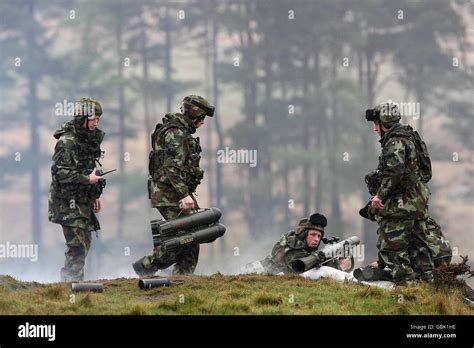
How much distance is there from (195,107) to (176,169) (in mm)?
1112

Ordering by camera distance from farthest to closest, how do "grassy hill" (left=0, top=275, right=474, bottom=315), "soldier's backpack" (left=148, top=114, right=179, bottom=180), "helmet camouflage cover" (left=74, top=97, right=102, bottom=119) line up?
"helmet camouflage cover" (left=74, top=97, right=102, bottom=119) < "soldier's backpack" (left=148, top=114, right=179, bottom=180) < "grassy hill" (left=0, top=275, right=474, bottom=315)

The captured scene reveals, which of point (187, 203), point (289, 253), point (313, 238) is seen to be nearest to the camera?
point (187, 203)

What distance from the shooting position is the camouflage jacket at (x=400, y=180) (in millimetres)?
18094

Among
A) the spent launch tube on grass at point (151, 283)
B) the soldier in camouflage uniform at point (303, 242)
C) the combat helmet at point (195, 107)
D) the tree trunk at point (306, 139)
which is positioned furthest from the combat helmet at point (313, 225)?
the tree trunk at point (306, 139)

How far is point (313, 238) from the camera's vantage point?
1973 centimetres

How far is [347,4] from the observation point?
42844 mm

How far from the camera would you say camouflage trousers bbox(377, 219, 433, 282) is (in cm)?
1828

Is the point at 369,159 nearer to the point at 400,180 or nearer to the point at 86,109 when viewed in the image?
the point at 86,109

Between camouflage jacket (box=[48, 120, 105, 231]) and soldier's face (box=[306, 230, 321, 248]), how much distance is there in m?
4.14

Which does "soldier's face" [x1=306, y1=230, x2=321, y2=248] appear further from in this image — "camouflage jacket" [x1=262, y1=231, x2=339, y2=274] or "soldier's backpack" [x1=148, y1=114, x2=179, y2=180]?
"soldier's backpack" [x1=148, y1=114, x2=179, y2=180]

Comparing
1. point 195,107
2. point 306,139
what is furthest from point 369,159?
point 195,107

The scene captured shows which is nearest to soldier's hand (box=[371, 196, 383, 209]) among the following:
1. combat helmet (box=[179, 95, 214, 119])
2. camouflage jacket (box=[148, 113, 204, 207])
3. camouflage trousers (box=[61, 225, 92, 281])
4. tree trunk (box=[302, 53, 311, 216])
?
camouflage jacket (box=[148, 113, 204, 207])
